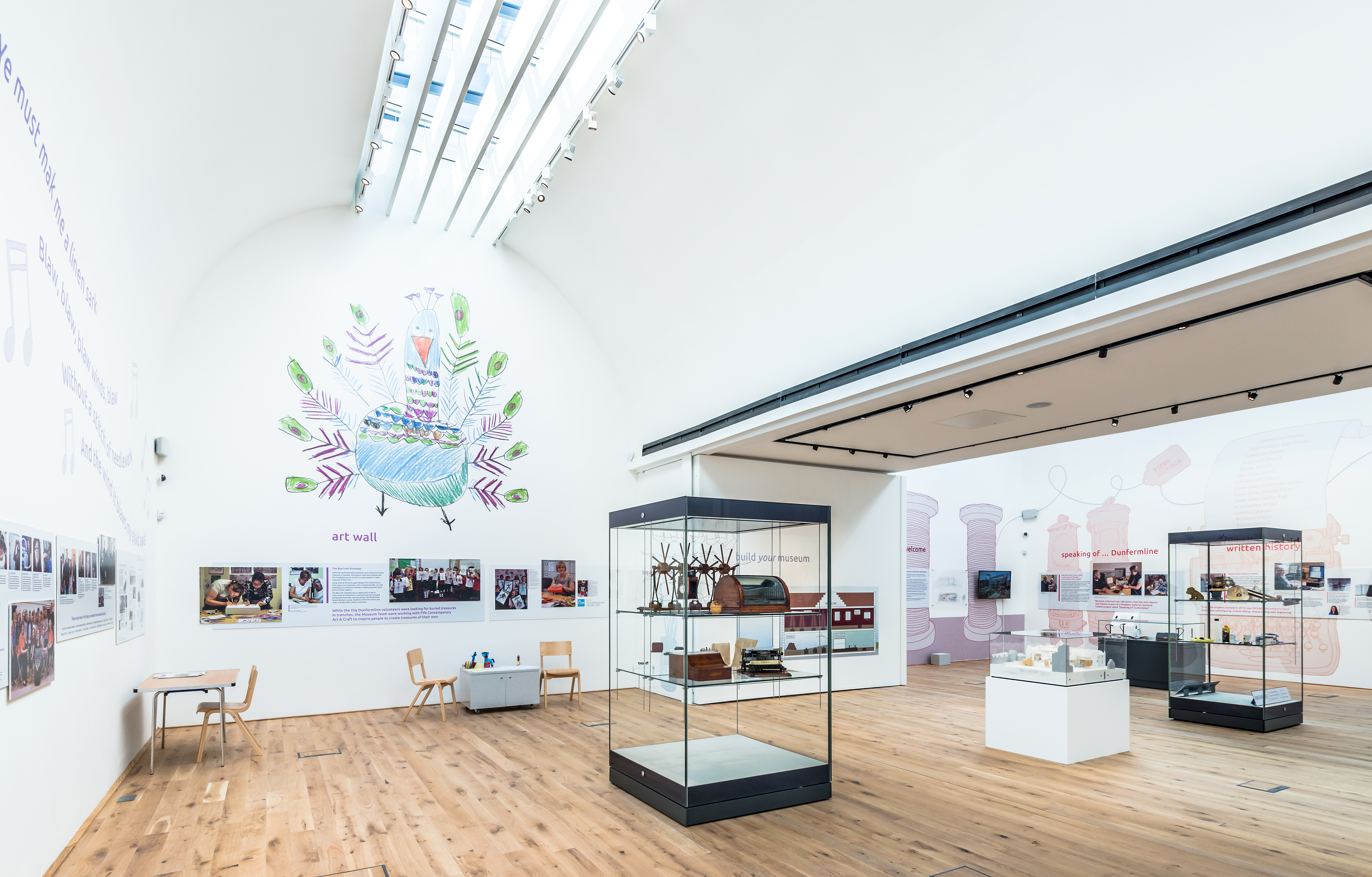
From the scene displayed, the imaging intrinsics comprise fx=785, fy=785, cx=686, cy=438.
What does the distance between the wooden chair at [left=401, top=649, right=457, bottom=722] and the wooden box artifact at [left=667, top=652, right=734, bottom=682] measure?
13.3 ft

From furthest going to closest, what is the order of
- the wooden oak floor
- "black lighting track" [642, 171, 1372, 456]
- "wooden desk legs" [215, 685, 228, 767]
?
1. "wooden desk legs" [215, 685, 228, 767]
2. the wooden oak floor
3. "black lighting track" [642, 171, 1372, 456]

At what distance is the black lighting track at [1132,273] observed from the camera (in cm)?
420

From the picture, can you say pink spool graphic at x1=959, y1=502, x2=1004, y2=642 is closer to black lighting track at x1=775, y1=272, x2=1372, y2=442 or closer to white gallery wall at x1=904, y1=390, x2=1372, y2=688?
white gallery wall at x1=904, y1=390, x2=1372, y2=688

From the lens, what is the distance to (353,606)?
10.0 meters

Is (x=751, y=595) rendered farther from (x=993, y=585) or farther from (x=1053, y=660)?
(x=993, y=585)

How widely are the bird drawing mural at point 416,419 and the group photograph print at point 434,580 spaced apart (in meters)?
0.56

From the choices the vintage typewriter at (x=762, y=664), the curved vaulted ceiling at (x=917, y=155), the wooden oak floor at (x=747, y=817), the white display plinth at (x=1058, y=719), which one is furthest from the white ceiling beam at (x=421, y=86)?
the white display plinth at (x=1058, y=719)

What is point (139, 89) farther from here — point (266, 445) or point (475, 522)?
point (475, 522)

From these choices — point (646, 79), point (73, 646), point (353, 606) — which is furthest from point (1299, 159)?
point (353, 606)

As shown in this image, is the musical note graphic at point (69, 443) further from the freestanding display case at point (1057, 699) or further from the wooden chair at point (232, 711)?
the freestanding display case at point (1057, 699)

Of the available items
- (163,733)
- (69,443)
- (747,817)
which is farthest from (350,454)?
(747,817)

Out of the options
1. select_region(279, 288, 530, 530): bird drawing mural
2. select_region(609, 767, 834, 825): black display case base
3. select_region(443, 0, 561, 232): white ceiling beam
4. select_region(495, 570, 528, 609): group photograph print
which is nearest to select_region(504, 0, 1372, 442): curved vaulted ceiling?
select_region(443, 0, 561, 232): white ceiling beam

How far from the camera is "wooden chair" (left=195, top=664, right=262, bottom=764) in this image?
736 centimetres

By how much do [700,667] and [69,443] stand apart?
4.55 meters
